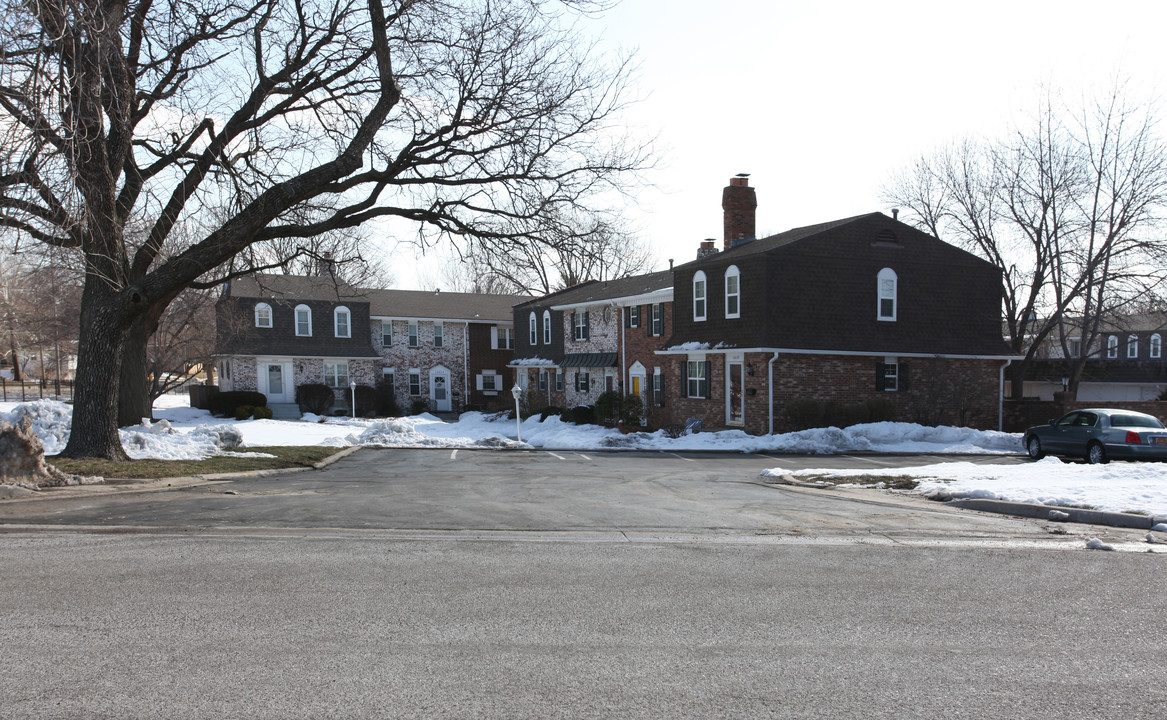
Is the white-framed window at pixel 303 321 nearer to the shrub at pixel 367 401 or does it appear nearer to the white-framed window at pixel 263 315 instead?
the white-framed window at pixel 263 315

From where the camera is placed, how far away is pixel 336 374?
4675cm

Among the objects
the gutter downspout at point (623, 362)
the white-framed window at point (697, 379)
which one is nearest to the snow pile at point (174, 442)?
the white-framed window at point (697, 379)

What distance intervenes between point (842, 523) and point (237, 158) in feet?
43.0

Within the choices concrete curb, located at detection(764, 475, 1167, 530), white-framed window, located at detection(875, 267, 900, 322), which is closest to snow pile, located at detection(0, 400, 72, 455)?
Answer: concrete curb, located at detection(764, 475, 1167, 530)

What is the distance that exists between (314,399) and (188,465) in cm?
2917

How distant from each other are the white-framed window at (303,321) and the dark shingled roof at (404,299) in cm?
71

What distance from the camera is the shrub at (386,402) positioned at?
46062 millimetres

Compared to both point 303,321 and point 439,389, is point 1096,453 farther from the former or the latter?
point 303,321

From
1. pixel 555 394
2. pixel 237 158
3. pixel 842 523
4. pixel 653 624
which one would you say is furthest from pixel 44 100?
pixel 555 394

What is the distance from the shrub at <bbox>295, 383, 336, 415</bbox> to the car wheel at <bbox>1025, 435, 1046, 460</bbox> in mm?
33255

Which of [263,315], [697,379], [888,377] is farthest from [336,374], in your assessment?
[888,377]

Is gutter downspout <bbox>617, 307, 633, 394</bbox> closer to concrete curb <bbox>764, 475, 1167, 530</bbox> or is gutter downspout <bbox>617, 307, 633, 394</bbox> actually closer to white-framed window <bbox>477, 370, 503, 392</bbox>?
white-framed window <bbox>477, 370, 503, 392</bbox>

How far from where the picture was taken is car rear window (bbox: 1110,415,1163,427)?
67.6ft

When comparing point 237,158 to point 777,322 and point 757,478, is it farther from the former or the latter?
point 777,322
